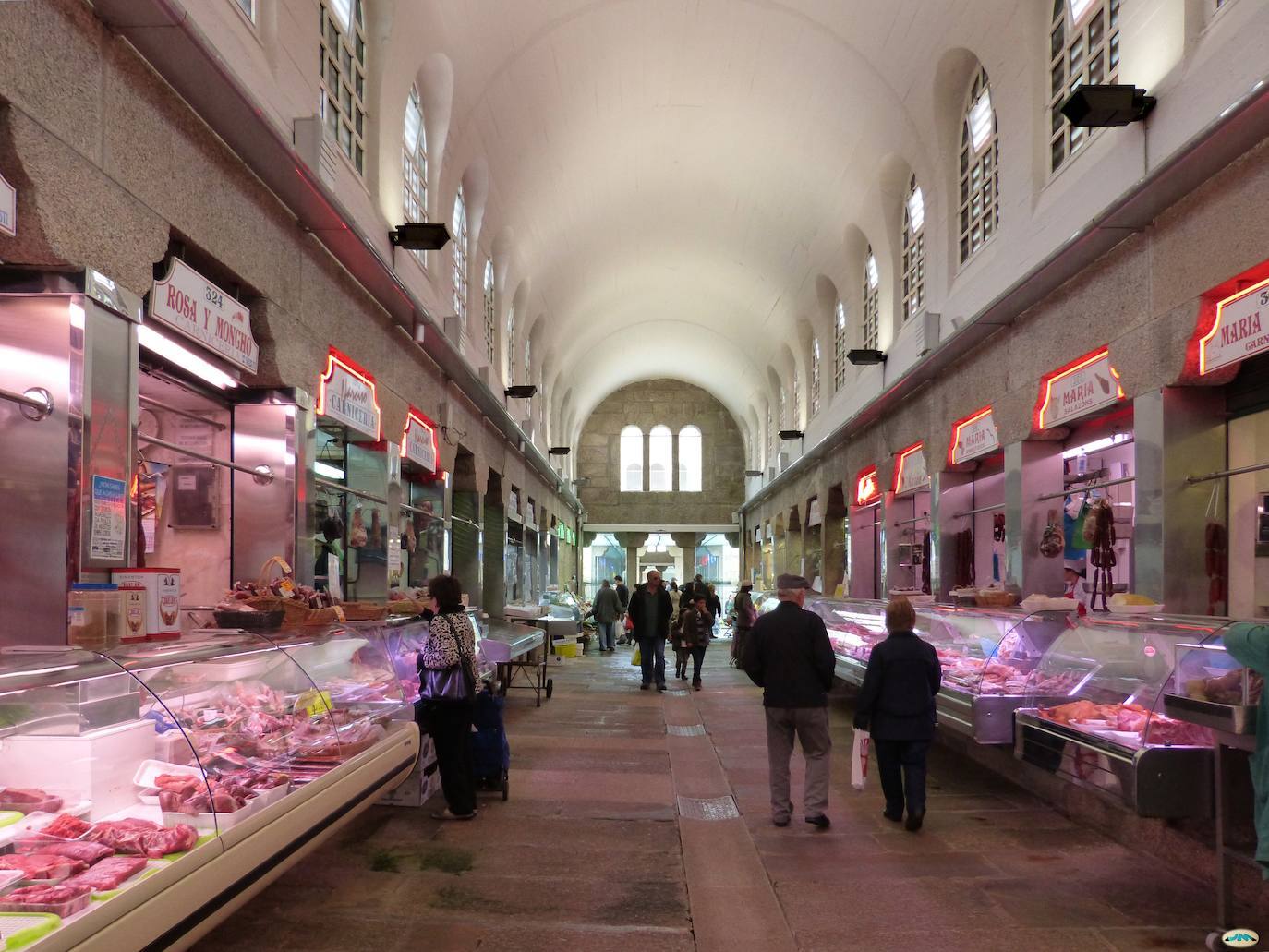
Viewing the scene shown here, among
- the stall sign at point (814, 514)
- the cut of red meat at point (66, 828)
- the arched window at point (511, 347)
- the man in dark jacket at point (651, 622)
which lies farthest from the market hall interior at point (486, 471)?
the stall sign at point (814, 514)

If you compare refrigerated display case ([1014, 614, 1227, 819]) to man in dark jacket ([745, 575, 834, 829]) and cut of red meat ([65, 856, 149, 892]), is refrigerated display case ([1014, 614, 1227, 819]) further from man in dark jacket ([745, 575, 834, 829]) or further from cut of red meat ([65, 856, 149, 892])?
cut of red meat ([65, 856, 149, 892])

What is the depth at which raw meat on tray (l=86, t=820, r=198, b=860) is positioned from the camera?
2953 millimetres

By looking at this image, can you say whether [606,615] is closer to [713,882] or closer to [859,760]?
[859,760]

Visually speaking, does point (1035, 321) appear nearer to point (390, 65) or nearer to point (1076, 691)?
point (1076, 691)

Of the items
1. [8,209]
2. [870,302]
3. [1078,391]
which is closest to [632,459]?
[870,302]

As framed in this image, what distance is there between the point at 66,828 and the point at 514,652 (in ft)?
21.1

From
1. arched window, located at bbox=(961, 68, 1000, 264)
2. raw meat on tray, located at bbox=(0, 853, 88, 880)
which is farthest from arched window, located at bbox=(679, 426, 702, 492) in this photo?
raw meat on tray, located at bbox=(0, 853, 88, 880)

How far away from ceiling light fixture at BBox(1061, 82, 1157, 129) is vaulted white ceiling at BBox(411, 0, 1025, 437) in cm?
279

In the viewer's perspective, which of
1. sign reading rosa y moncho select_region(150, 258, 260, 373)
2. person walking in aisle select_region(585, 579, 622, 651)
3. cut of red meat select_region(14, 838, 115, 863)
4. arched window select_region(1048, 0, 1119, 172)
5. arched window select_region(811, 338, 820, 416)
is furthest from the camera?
arched window select_region(811, 338, 820, 416)

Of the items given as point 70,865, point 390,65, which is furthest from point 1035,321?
point 70,865

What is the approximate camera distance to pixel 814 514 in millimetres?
19625

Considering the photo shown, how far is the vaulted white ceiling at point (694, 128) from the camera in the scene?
33.6ft

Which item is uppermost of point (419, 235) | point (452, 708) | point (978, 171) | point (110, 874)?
point (978, 171)

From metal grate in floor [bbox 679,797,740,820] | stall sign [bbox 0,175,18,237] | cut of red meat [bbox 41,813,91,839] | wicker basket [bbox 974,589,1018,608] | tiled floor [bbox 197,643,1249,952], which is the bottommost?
metal grate in floor [bbox 679,797,740,820]
